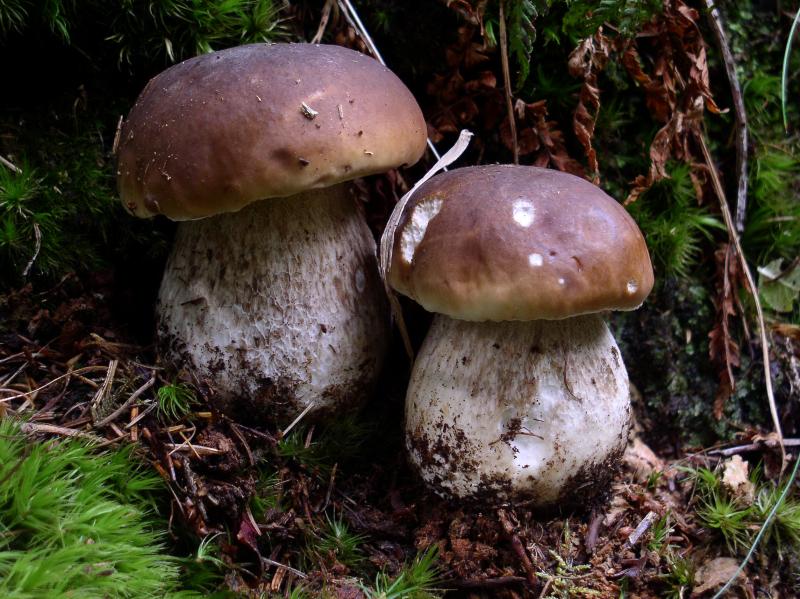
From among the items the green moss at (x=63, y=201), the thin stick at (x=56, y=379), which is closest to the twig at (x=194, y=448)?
the thin stick at (x=56, y=379)

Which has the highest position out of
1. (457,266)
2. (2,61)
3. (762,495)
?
(2,61)

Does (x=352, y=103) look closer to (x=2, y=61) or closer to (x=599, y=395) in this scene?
(x=599, y=395)

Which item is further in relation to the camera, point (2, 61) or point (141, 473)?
point (2, 61)

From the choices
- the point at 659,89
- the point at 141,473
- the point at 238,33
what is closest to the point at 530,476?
the point at 141,473

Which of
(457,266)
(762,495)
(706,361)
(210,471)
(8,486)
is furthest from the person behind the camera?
(706,361)

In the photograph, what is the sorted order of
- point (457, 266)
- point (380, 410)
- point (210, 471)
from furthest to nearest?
point (380, 410)
point (210, 471)
point (457, 266)

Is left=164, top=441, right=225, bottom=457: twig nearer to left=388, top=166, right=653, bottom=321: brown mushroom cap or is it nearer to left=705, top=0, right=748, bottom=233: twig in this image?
left=388, top=166, right=653, bottom=321: brown mushroom cap

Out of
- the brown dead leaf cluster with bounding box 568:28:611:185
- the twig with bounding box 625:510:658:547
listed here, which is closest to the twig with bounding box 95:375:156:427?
the twig with bounding box 625:510:658:547
